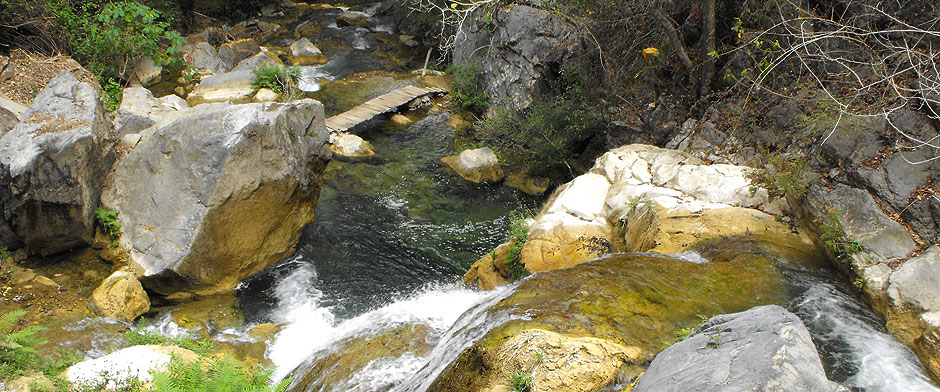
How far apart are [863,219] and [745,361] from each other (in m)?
3.67

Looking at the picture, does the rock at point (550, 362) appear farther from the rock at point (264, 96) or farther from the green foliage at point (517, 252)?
the rock at point (264, 96)

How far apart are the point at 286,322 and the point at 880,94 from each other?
775 centimetres

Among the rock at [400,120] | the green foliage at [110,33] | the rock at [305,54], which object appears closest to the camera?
the green foliage at [110,33]

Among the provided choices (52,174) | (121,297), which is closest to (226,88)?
(52,174)

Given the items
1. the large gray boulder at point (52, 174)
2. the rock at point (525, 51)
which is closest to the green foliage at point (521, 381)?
the large gray boulder at point (52, 174)

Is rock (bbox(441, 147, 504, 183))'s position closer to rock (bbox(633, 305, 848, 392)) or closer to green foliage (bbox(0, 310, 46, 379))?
green foliage (bbox(0, 310, 46, 379))

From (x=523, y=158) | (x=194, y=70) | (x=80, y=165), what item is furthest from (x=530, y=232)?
(x=194, y=70)

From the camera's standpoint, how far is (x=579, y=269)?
17.6 ft

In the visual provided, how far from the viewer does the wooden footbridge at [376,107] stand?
12.6 meters

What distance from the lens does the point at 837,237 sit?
535 cm

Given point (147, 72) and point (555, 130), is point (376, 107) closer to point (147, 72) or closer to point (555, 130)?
point (555, 130)

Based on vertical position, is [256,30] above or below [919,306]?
above

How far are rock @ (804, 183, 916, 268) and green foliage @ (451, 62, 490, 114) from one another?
9.25 m

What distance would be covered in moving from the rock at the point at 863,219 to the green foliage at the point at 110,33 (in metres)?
13.6
